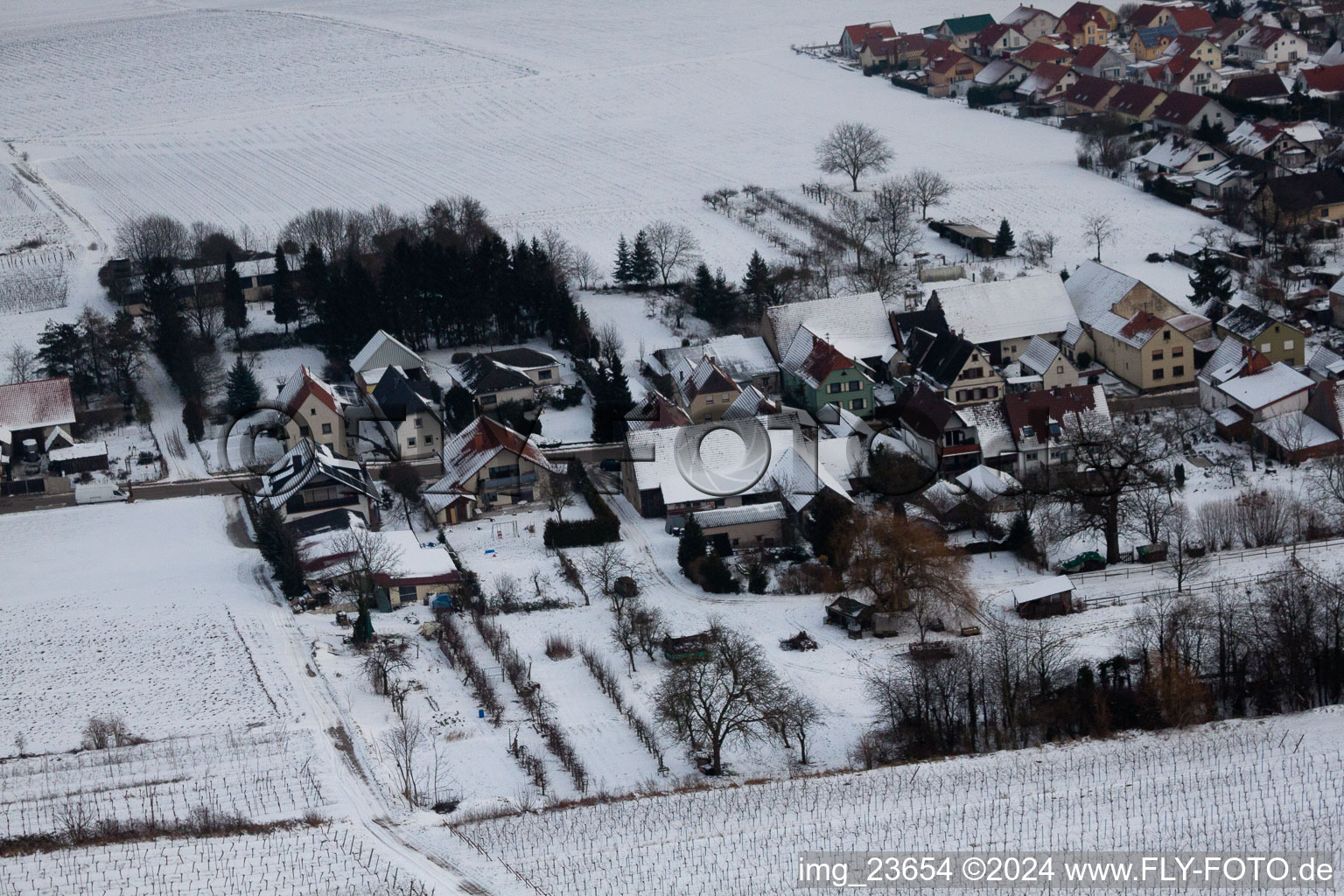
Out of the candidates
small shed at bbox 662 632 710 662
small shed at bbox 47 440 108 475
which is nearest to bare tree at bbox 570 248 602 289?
small shed at bbox 47 440 108 475

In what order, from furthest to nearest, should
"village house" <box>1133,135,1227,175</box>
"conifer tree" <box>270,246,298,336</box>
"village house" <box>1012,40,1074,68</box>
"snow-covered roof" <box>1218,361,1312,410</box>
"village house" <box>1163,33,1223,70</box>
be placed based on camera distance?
"village house" <box>1012,40,1074,68</box>, "village house" <box>1163,33,1223,70</box>, "village house" <box>1133,135,1227,175</box>, "conifer tree" <box>270,246,298,336</box>, "snow-covered roof" <box>1218,361,1312,410</box>

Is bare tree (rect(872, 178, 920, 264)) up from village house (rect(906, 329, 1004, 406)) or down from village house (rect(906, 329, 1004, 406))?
up

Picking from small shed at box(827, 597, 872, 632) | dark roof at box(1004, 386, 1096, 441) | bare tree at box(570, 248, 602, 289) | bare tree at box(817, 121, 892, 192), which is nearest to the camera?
small shed at box(827, 597, 872, 632)

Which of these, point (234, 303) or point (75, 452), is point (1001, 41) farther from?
point (75, 452)

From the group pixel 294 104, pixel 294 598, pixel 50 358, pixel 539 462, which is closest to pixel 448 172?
pixel 294 104

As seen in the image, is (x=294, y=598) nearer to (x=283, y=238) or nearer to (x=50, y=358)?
(x=50, y=358)

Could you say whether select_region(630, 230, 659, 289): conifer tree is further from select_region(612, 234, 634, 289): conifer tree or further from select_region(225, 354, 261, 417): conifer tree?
select_region(225, 354, 261, 417): conifer tree

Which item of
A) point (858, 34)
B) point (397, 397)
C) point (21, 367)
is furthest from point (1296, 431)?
point (858, 34)
